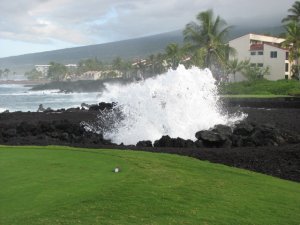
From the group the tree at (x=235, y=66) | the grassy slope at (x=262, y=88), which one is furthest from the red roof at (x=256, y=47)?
the grassy slope at (x=262, y=88)

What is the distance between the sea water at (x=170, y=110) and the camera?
66.8 feet

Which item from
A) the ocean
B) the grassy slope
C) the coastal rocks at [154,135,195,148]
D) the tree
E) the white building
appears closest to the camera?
the coastal rocks at [154,135,195,148]

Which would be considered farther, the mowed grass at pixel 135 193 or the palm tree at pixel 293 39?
the palm tree at pixel 293 39

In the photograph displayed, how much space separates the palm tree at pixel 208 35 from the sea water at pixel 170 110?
29529 millimetres

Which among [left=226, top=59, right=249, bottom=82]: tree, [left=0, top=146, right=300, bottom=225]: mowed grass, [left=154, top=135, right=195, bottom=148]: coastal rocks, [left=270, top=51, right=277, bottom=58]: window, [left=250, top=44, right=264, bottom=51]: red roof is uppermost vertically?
[left=250, top=44, right=264, bottom=51]: red roof

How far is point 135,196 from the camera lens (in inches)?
310

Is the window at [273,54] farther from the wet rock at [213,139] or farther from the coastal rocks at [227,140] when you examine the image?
the wet rock at [213,139]

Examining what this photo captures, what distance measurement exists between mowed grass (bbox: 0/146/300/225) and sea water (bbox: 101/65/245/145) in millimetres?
8755

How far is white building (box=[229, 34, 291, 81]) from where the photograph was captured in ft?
250

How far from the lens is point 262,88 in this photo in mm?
57625

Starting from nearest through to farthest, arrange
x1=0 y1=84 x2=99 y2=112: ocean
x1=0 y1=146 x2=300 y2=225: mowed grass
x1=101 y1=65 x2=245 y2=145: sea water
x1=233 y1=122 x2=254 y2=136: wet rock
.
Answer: x1=0 y1=146 x2=300 y2=225: mowed grass → x1=233 y1=122 x2=254 y2=136: wet rock → x1=101 y1=65 x2=245 y2=145: sea water → x1=0 y1=84 x2=99 y2=112: ocean

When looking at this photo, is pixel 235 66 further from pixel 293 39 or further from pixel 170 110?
pixel 170 110

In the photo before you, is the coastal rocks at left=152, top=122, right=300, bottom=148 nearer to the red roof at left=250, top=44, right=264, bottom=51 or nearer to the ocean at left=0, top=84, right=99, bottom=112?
the ocean at left=0, top=84, right=99, bottom=112

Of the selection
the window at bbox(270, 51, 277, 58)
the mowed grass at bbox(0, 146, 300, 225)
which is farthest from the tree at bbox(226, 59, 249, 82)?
the mowed grass at bbox(0, 146, 300, 225)
